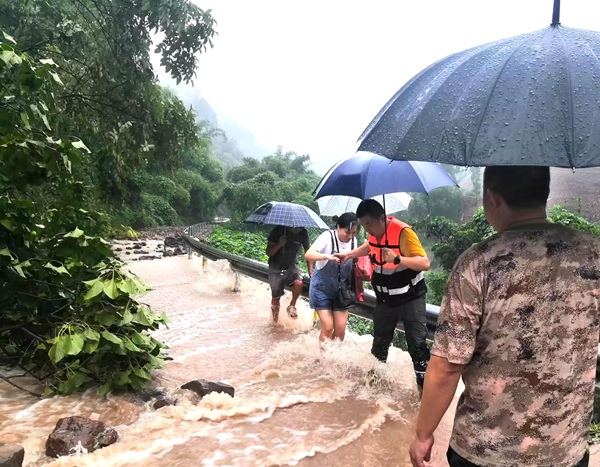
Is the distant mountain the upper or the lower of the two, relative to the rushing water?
upper

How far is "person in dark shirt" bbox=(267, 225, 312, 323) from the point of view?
22.7 ft

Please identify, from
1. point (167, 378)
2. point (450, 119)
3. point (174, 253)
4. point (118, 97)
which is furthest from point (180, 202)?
point (450, 119)

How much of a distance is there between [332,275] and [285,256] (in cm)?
210

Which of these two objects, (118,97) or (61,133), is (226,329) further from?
(118,97)

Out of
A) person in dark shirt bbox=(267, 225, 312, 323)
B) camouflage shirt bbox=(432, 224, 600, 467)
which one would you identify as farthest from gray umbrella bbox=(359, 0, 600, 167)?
person in dark shirt bbox=(267, 225, 312, 323)

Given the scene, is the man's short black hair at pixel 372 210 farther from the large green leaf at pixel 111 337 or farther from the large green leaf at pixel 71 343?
A: the large green leaf at pixel 71 343

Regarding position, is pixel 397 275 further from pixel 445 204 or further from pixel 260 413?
pixel 445 204

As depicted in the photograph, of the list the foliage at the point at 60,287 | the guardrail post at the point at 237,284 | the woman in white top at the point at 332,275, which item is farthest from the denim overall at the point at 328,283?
the guardrail post at the point at 237,284

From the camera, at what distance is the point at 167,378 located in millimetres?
5098

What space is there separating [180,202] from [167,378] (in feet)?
119

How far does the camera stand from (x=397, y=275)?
3.86 meters

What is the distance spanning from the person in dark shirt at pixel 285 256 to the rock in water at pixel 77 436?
12.3 feet

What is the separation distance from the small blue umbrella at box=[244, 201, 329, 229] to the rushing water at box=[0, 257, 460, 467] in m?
1.58

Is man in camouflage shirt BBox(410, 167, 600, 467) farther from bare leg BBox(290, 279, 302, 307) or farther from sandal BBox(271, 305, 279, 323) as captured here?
sandal BBox(271, 305, 279, 323)
